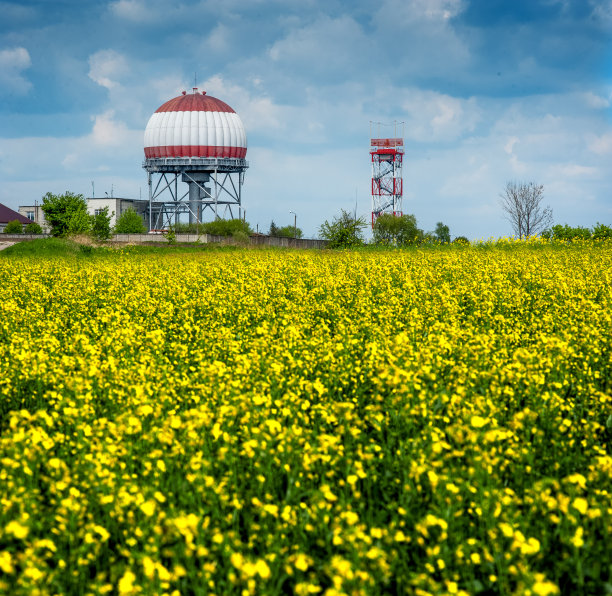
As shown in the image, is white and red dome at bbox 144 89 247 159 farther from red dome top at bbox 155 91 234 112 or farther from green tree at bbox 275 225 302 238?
green tree at bbox 275 225 302 238

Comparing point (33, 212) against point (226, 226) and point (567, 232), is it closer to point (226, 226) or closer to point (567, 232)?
point (226, 226)

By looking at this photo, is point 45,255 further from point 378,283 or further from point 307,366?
A: point 307,366

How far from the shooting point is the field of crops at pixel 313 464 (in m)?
3.80

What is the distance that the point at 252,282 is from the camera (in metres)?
16.2

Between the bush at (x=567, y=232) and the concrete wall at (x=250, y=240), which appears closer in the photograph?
the bush at (x=567, y=232)

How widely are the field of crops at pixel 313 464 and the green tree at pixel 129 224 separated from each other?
82588mm

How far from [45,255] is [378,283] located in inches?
1017

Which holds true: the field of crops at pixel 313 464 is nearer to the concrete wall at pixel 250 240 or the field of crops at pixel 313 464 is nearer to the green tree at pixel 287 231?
the concrete wall at pixel 250 240

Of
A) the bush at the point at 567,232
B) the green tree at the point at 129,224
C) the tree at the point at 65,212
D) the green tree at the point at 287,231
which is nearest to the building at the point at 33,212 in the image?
the green tree at the point at 129,224

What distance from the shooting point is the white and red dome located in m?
76.1

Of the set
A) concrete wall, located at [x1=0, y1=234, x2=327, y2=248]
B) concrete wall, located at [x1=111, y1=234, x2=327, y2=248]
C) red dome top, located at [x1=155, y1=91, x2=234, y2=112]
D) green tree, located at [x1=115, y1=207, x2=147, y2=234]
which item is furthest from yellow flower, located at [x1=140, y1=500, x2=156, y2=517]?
green tree, located at [x1=115, y1=207, x2=147, y2=234]

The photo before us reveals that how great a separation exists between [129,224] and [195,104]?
22.2 meters

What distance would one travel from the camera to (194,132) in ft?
250

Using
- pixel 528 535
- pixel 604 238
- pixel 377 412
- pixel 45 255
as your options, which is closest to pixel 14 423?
pixel 377 412
